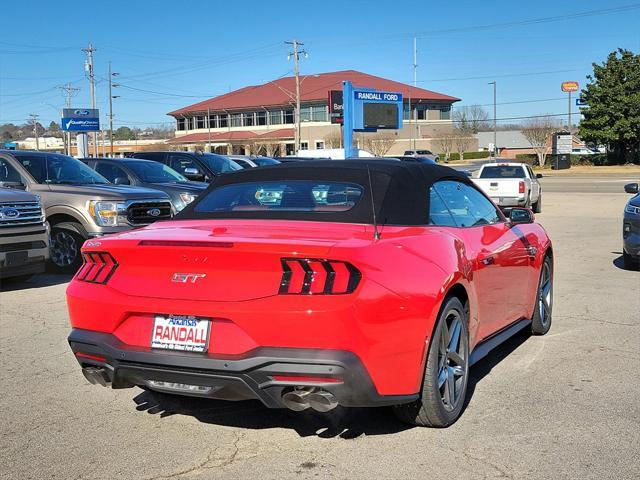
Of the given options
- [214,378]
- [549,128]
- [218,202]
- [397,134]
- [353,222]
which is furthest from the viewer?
[397,134]

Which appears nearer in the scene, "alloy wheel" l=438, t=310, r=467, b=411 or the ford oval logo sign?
"alloy wheel" l=438, t=310, r=467, b=411

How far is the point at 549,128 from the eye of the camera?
243 ft

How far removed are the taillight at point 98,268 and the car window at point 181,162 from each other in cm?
1328

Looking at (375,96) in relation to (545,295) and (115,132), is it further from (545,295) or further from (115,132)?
(115,132)

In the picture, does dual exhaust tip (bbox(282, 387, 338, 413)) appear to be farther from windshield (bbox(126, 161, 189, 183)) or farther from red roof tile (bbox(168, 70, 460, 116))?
red roof tile (bbox(168, 70, 460, 116))

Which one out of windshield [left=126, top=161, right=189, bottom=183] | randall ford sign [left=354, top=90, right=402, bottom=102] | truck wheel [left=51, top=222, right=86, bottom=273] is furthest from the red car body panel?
randall ford sign [left=354, top=90, right=402, bottom=102]

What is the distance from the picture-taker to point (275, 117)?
82.2 metres

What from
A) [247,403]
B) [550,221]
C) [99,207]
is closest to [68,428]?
[247,403]

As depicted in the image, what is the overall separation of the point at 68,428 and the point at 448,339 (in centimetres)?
238

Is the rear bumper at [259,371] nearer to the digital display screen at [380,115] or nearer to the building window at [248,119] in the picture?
the digital display screen at [380,115]

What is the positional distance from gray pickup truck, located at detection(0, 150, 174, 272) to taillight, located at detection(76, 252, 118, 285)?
Answer: 630 cm

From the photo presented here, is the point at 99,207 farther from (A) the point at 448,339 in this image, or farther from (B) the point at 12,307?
(A) the point at 448,339

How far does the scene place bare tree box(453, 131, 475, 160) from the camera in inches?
3526

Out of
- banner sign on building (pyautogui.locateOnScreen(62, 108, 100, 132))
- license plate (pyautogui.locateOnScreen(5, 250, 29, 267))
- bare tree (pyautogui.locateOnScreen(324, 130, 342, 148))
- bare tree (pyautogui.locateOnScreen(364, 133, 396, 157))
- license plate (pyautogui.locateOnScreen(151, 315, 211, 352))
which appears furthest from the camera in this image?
bare tree (pyautogui.locateOnScreen(364, 133, 396, 157))
